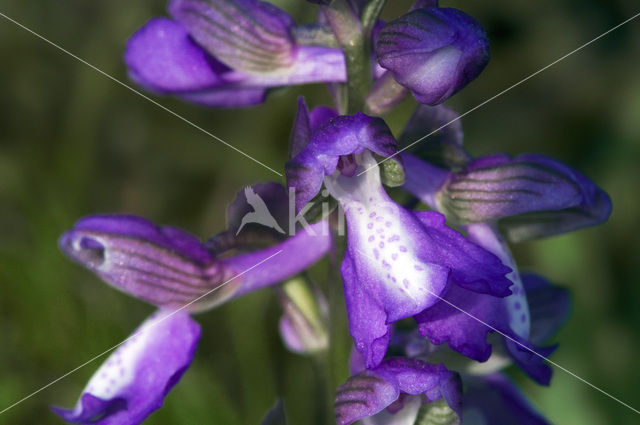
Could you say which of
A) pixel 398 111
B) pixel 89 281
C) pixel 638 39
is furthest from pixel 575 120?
pixel 89 281

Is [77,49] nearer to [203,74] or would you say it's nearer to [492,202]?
[203,74]

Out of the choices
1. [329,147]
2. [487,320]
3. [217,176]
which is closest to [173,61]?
[329,147]

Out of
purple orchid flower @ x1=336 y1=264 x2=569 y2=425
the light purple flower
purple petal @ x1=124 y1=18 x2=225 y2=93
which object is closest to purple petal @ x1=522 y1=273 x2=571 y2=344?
purple orchid flower @ x1=336 y1=264 x2=569 y2=425

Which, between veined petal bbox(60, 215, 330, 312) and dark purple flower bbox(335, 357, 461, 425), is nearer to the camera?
dark purple flower bbox(335, 357, 461, 425)

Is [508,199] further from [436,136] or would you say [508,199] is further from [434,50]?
[434,50]

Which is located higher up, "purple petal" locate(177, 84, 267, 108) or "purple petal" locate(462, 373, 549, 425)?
"purple petal" locate(177, 84, 267, 108)

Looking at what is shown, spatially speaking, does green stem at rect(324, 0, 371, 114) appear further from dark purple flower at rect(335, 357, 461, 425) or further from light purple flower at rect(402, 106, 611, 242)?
dark purple flower at rect(335, 357, 461, 425)
